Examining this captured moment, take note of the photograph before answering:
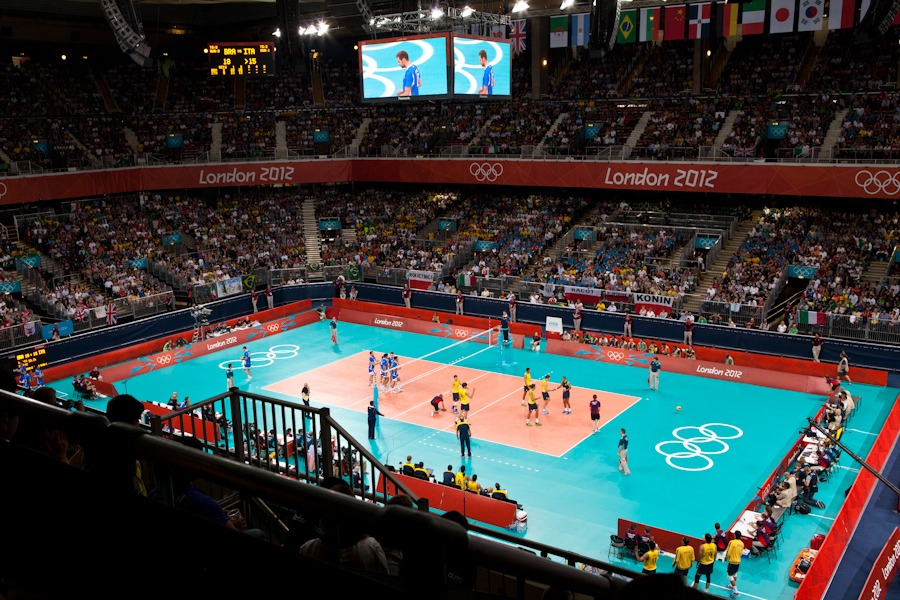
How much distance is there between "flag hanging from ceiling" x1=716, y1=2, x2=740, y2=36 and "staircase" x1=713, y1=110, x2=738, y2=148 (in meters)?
4.48

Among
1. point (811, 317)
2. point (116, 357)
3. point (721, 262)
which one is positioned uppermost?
point (721, 262)

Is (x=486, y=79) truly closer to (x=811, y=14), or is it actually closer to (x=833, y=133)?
(x=811, y=14)

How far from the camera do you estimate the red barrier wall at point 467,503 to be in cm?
1922

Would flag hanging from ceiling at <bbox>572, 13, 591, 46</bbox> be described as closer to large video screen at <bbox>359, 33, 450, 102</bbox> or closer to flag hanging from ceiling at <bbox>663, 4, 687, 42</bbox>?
flag hanging from ceiling at <bbox>663, 4, 687, 42</bbox>

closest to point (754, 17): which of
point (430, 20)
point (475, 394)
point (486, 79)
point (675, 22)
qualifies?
point (675, 22)

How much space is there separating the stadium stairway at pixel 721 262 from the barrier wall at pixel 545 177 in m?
2.53

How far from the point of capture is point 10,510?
3330 millimetres

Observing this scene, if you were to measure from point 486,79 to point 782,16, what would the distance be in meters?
16.4

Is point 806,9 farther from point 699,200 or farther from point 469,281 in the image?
point 469,281

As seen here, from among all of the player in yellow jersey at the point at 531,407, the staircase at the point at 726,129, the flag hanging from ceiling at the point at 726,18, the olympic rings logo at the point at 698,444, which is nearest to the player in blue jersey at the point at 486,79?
the staircase at the point at 726,129

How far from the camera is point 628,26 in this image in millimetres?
43719

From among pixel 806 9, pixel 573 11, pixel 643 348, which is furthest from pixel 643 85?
pixel 643 348

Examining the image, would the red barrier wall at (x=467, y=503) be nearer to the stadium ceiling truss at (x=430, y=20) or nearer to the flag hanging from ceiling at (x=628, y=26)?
the stadium ceiling truss at (x=430, y=20)

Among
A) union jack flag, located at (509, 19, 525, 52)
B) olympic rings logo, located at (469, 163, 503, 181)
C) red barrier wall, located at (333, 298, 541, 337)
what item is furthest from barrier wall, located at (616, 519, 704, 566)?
union jack flag, located at (509, 19, 525, 52)
